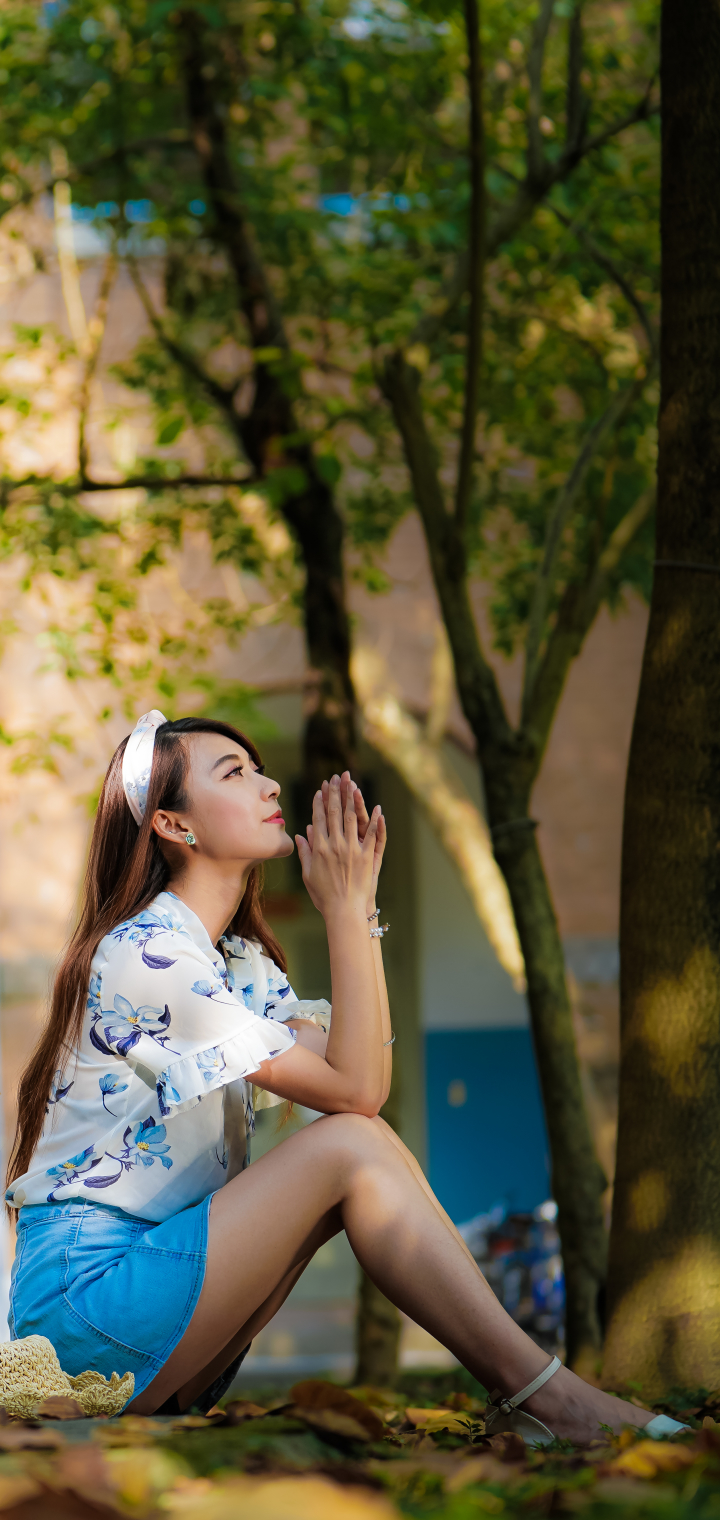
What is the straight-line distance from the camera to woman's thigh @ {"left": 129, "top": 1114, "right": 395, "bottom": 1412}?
2.08m

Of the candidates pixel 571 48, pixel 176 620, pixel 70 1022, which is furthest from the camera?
pixel 176 620

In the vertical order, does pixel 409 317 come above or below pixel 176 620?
above

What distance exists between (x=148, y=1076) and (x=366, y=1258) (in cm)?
45

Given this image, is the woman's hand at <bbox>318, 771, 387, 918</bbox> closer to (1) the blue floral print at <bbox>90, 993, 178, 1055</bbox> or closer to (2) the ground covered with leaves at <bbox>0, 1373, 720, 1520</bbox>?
(1) the blue floral print at <bbox>90, 993, 178, 1055</bbox>

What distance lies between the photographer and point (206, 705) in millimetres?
7492

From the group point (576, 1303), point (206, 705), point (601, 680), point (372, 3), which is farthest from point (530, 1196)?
point (372, 3)

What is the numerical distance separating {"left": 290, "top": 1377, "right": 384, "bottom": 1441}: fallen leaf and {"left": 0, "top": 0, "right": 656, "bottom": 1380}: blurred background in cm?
124

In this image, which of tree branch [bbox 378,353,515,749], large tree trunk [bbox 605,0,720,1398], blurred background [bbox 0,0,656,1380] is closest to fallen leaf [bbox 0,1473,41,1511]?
large tree trunk [bbox 605,0,720,1398]

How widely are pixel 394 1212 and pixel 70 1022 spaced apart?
2.04 feet

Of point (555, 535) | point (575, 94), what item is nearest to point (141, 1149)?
point (555, 535)

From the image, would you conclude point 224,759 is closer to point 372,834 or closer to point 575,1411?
Result: point 372,834

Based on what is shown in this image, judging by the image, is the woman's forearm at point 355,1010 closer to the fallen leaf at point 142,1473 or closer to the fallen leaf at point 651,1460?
the fallen leaf at point 651,1460

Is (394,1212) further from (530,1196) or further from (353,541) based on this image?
(530,1196)

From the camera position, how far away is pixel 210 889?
2.48 meters
